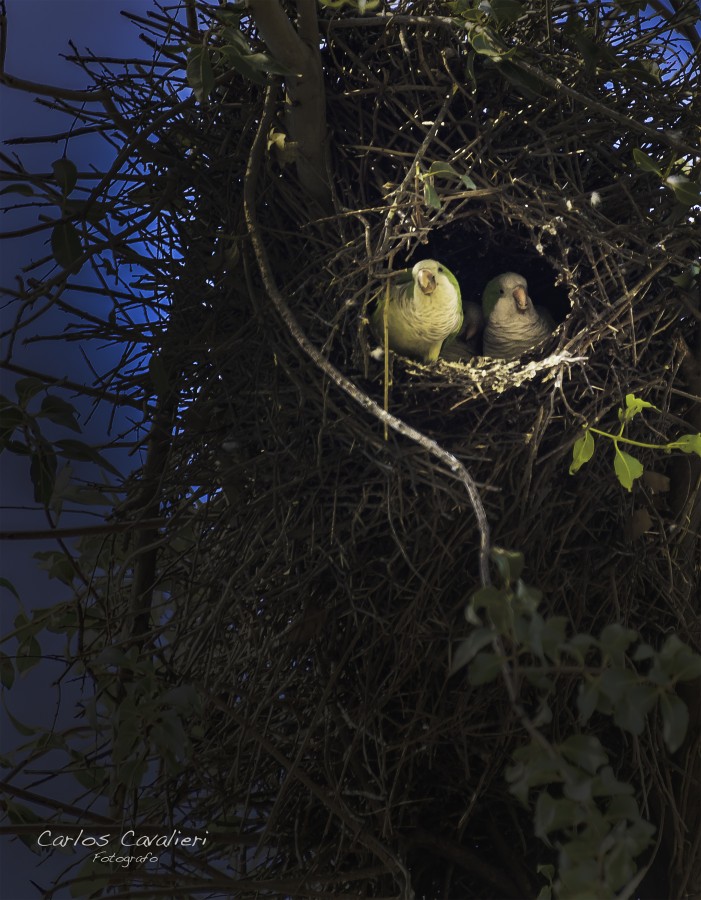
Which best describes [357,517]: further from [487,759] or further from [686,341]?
[686,341]

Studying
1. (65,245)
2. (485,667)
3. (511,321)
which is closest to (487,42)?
(511,321)

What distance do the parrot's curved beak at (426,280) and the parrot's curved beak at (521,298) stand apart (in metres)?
0.09

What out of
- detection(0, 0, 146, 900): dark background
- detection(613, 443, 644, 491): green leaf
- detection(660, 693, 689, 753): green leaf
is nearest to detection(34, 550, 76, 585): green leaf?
detection(0, 0, 146, 900): dark background

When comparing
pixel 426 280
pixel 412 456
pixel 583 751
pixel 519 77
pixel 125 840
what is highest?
pixel 519 77

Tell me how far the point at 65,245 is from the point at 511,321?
385 mm

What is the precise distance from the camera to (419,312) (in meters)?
0.83

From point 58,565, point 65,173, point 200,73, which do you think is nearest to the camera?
point 200,73

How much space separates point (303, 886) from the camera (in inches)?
30.5

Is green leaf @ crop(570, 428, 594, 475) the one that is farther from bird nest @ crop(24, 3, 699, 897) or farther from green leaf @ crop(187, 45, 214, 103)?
green leaf @ crop(187, 45, 214, 103)

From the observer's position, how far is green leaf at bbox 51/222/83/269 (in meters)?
0.80

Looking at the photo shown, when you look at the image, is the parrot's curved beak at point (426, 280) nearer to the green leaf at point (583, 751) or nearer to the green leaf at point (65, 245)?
the green leaf at point (65, 245)

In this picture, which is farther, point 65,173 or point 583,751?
point 65,173

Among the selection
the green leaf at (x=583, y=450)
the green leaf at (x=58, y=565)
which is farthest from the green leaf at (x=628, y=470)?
the green leaf at (x=58, y=565)

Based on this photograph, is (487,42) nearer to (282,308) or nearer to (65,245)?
(282,308)
